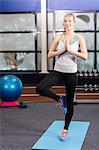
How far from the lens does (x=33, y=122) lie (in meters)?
4.92

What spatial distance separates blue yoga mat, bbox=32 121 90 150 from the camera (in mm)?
3555

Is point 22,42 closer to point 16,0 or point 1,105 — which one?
point 16,0

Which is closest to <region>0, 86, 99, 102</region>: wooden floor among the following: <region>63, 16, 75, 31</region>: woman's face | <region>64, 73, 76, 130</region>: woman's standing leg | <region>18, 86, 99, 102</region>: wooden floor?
<region>18, 86, 99, 102</region>: wooden floor

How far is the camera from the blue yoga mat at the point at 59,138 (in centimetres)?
355

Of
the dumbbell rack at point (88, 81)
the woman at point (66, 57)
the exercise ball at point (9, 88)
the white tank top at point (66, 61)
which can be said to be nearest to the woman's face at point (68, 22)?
the woman at point (66, 57)

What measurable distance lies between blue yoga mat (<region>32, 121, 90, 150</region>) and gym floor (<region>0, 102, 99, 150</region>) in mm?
68

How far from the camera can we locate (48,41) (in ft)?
22.3

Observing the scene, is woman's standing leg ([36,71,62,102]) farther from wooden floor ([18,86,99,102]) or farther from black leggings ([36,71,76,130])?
wooden floor ([18,86,99,102])

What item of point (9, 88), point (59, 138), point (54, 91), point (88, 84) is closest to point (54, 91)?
point (54, 91)

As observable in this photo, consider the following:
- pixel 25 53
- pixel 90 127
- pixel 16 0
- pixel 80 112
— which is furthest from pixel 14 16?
pixel 90 127

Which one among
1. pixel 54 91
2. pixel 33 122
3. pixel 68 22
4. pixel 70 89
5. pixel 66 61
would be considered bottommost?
pixel 33 122

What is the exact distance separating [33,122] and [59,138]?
1068 millimetres

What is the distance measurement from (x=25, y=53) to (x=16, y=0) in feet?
3.48

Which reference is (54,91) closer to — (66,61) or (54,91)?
(54,91)
